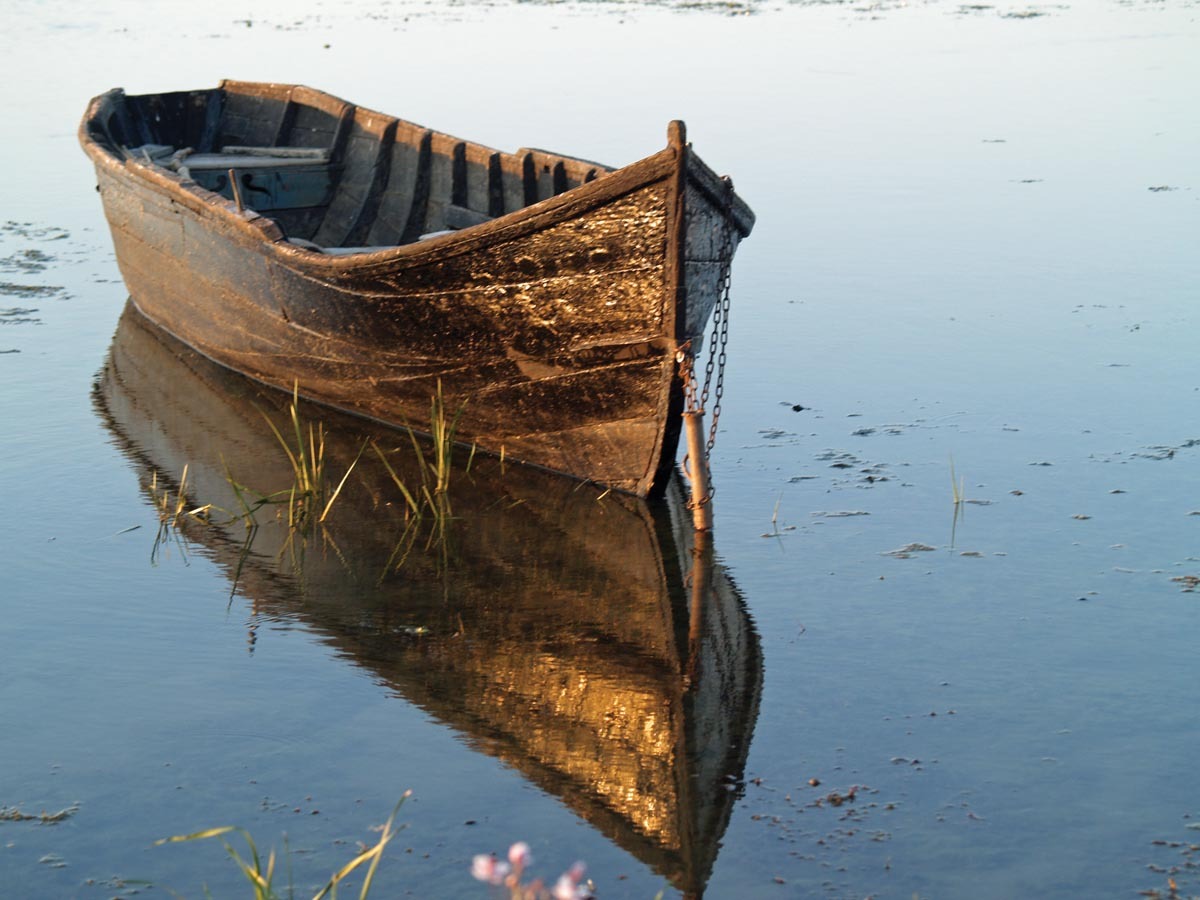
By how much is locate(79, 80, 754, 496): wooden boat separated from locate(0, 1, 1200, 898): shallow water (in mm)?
667

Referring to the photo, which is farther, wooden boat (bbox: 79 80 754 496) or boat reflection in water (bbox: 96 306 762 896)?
wooden boat (bbox: 79 80 754 496)

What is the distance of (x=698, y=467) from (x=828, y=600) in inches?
33.3

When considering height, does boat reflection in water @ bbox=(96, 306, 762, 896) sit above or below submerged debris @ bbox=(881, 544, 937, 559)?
below

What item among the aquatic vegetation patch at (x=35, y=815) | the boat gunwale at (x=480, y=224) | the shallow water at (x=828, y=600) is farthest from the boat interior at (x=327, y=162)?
the aquatic vegetation patch at (x=35, y=815)

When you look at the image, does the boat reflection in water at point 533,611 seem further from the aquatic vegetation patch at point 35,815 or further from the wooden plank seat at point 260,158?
the wooden plank seat at point 260,158

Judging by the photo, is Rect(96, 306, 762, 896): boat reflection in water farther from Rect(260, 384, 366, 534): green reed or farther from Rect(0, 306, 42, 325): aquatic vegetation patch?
Rect(0, 306, 42, 325): aquatic vegetation patch

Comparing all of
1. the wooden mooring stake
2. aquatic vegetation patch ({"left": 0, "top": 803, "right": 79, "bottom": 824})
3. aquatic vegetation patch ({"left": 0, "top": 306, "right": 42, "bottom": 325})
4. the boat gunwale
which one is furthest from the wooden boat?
aquatic vegetation patch ({"left": 0, "top": 803, "right": 79, "bottom": 824})

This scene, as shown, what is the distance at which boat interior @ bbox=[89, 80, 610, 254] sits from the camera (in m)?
8.41

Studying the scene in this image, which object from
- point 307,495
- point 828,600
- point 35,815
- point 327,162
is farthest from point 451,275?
point 327,162

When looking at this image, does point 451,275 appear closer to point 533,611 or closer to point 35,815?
point 533,611

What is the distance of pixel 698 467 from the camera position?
19.5 feet

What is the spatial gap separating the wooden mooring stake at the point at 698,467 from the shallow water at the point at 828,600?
0.15 m

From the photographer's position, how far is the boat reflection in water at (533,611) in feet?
14.1

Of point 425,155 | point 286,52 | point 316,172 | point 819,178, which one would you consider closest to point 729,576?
point 425,155
